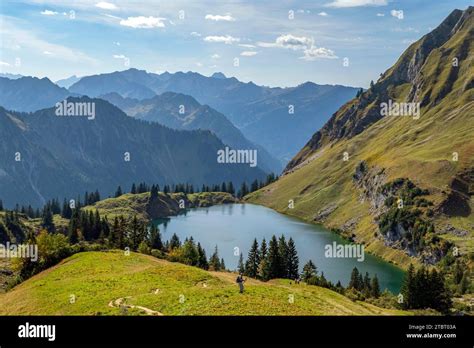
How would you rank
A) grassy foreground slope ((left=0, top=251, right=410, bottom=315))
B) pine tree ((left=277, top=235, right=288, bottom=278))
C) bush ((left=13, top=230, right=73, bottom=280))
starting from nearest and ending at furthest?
grassy foreground slope ((left=0, top=251, right=410, bottom=315)) → bush ((left=13, top=230, right=73, bottom=280)) → pine tree ((left=277, top=235, right=288, bottom=278))

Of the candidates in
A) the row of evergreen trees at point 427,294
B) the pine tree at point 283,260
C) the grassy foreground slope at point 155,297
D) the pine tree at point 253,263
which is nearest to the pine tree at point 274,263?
the pine tree at point 283,260

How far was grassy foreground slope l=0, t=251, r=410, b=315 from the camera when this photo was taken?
45406 millimetres

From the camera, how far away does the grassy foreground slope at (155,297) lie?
Answer: 45406mm

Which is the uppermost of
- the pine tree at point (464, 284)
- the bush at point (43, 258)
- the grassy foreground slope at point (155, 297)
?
the grassy foreground slope at point (155, 297)

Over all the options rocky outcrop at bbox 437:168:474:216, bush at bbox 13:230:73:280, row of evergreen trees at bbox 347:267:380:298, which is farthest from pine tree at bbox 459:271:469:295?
bush at bbox 13:230:73:280

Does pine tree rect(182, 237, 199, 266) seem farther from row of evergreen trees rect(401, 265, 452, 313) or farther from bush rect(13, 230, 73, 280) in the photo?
row of evergreen trees rect(401, 265, 452, 313)

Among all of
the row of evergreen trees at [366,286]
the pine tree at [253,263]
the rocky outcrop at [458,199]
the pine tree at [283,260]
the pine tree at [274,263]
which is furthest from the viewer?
the rocky outcrop at [458,199]

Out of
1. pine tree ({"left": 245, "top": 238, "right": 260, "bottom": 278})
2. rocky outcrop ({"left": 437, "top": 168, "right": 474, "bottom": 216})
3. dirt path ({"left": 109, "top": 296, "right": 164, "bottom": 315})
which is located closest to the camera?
dirt path ({"left": 109, "top": 296, "right": 164, "bottom": 315})

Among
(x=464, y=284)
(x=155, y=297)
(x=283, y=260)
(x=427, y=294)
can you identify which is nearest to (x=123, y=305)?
(x=155, y=297)

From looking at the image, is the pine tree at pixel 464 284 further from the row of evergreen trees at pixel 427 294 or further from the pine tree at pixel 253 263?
the pine tree at pixel 253 263

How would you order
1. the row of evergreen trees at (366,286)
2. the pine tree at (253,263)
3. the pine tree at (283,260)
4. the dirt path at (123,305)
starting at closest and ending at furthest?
the dirt path at (123,305), the row of evergreen trees at (366,286), the pine tree at (283,260), the pine tree at (253,263)

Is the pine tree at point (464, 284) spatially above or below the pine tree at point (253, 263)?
below

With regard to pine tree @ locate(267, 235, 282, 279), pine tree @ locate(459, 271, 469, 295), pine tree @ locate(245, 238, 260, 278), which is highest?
pine tree @ locate(267, 235, 282, 279)
